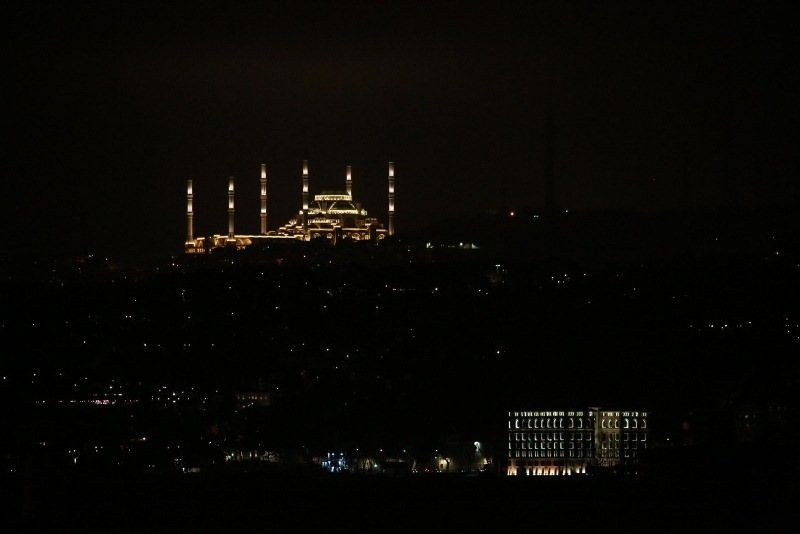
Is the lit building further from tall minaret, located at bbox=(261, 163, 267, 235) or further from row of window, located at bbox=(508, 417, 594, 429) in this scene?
tall minaret, located at bbox=(261, 163, 267, 235)

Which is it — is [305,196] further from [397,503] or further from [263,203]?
[397,503]

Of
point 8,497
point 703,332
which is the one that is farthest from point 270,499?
point 703,332

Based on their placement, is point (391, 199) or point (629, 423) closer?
point (629, 423)

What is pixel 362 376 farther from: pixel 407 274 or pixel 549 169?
pixel 407 274

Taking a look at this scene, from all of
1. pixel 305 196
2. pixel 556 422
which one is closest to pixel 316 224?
pixel 305 196

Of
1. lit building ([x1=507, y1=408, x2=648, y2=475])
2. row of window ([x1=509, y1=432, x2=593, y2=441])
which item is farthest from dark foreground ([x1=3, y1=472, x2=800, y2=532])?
row of window ([x1=509, y1=432, x2=593, y2=441])

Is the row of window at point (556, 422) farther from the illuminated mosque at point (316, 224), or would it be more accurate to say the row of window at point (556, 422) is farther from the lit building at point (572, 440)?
the illuminated mosque at point (316, 224)
